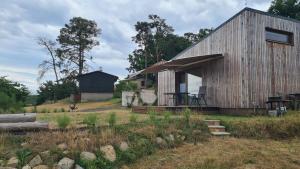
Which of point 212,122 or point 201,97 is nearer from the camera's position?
point 212,122

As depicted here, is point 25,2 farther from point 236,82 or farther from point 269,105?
point 269,105

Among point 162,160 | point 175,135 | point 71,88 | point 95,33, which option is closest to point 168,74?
point 175,135

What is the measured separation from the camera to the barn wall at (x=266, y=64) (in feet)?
41.8

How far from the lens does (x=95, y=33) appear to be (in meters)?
42.3

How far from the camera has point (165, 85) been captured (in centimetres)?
1927

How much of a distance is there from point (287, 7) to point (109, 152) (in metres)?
26.9

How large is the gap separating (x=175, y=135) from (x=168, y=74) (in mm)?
11045

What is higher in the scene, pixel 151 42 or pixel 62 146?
pixel 151 42

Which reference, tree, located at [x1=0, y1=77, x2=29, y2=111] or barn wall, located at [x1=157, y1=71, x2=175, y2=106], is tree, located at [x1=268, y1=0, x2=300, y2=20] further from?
tree, located at [x1=0, y1=77, x2=29, y2=111]

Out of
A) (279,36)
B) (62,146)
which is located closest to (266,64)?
(279,36)

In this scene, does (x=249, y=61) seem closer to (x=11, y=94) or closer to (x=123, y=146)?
(x=123, y=146)

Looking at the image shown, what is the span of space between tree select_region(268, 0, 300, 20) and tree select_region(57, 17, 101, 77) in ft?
75.7

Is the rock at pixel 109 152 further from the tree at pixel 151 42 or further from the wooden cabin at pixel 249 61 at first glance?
the tree at pixel 151 42

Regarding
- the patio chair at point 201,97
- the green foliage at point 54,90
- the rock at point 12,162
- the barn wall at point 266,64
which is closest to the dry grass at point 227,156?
the rock at point 12,162
